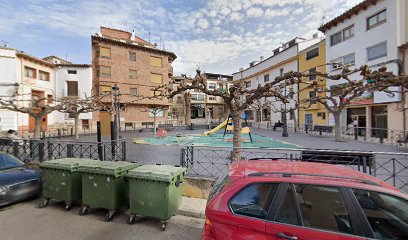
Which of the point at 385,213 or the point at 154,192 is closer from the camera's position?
the point at 385,213

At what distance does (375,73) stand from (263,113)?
109 ft

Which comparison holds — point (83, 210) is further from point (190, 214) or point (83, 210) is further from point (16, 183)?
point (190, 214)

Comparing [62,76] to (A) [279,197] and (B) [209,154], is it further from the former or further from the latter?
(A) [279,197]

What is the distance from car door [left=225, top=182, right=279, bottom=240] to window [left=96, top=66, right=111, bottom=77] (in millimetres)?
30805

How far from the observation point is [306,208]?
7.55 ft

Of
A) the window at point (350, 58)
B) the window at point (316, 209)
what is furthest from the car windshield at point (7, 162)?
the window at point (350, 58)

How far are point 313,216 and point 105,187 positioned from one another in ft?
13.7

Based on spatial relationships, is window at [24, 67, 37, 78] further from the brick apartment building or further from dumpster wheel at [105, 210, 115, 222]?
dumpster wheel at [105, 210, 115, 222]

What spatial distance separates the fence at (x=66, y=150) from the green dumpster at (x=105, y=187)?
7.41 ft

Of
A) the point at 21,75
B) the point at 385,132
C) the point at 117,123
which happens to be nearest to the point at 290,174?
the point at 117,123

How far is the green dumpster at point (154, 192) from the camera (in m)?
4.22

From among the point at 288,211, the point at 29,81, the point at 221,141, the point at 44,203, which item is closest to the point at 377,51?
the point at 221,141

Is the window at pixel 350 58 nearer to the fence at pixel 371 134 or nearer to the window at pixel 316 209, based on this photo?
the fence at pixel 371 134

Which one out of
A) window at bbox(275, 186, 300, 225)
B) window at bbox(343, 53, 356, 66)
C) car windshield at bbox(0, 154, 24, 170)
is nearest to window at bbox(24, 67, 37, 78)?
car windshield at bbox(0, 154, 24, 170)
